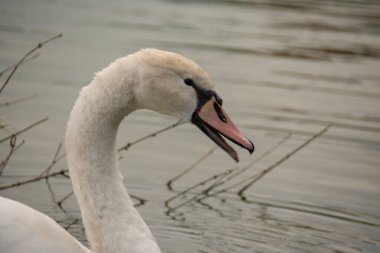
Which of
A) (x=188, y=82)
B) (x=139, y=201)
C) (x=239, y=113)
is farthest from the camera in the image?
(x=239, y=113)

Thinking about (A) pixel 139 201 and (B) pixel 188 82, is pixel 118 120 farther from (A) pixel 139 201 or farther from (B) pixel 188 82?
(A) pixel 139 201

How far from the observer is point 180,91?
5121 millimetres

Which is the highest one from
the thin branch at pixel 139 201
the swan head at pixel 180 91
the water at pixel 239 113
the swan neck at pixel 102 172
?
the swan head at pixel 180 91

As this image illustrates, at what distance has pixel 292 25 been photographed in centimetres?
1792

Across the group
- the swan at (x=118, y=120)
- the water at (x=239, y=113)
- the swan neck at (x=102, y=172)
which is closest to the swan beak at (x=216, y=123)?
the swan at (x=118, y=120)

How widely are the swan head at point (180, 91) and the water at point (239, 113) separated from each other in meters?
1.67

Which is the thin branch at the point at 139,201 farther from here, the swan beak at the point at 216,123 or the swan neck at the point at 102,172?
the swan beak at the point at 216,123

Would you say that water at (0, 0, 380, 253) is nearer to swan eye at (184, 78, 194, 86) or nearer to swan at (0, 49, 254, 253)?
swan at (0, 49, 254, 253)

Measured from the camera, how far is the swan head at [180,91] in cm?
508

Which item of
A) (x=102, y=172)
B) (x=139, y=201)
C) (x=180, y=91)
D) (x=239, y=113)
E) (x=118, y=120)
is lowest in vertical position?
(x=239, y=113)

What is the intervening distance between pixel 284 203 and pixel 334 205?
413 mm

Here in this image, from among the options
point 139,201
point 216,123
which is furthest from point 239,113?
point 216,123

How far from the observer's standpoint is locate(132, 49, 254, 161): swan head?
508 cm

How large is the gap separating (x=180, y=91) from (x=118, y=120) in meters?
0.35
